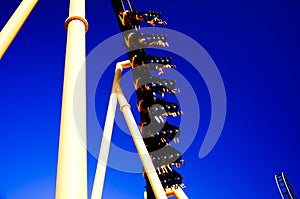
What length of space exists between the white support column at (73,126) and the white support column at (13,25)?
0.47 m

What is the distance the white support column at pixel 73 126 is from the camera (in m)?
1.48

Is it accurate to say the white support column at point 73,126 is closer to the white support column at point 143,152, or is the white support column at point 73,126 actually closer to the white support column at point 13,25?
the white support column at point 13,25

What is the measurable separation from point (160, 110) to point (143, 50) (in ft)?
4.93

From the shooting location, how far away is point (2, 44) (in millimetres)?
2178

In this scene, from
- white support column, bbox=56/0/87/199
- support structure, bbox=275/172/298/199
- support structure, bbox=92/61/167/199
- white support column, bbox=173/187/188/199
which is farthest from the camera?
support structure, bbox=275/172/298/199

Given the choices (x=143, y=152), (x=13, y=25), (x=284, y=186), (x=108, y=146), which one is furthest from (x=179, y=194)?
(x=284, y=186)

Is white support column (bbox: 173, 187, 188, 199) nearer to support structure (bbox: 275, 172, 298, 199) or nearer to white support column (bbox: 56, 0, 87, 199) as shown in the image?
white support column (bbox: 56, 0, 87, 199)

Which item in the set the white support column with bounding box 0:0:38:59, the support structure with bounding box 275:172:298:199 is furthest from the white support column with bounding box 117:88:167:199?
the support structure with bounding box 275:172:298:199

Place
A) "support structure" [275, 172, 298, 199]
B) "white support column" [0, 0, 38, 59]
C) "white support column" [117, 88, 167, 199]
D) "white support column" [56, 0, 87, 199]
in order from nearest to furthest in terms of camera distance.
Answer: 1. "white support column" [56, 0, 87, 199]
2. "white support column" [0, 0, 38, 59]
3. "white support column" [117, 88, 167, 199]
4. "support structure" [275, 172, 298, 199]

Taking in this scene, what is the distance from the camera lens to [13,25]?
2355 mm

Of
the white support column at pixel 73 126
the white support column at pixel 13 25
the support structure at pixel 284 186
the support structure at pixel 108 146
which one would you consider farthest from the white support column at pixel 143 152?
the support structure at pixel 284 186

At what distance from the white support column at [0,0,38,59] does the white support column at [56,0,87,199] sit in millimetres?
466

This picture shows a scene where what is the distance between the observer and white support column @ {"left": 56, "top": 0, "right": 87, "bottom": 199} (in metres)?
1.48

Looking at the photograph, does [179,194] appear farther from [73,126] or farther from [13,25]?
[13,25]
